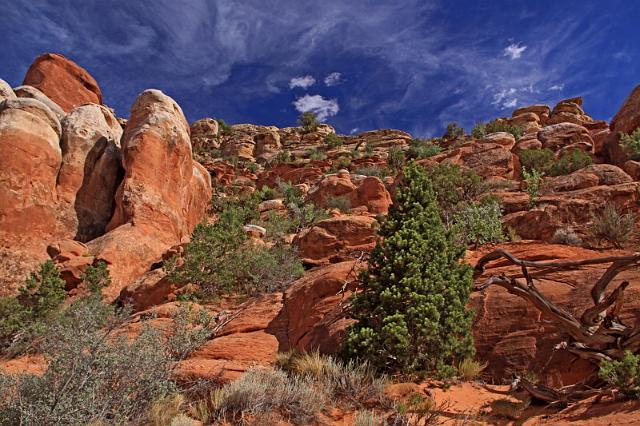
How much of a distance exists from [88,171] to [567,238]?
→ 22.8 m

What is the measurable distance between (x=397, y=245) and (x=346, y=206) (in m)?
17.4

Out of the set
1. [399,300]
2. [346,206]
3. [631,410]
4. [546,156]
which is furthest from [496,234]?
[546,156]

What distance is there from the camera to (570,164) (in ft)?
76.3

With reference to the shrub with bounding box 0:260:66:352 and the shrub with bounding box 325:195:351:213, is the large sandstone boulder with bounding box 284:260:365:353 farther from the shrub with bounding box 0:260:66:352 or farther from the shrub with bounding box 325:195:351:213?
the shrub with bounding box 325:195:351:213

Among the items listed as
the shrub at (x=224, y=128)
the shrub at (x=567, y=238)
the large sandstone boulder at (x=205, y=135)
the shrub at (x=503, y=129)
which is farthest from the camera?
the shrub at (x=224, y=128)

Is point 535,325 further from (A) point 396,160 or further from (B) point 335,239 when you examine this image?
(A) point 396,160

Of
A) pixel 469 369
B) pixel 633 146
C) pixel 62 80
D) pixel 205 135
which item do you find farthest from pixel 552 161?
pixel 205 135

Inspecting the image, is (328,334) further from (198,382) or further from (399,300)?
(198,382)

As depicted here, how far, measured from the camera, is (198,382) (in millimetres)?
7086

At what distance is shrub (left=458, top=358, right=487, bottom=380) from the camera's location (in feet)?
22.2

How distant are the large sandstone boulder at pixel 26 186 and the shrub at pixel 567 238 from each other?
20073mm

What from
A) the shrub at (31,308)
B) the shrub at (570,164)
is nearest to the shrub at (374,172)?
the shrub at (570,164)

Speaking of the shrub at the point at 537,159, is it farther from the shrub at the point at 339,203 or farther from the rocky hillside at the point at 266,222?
the shrub at the point at 339,203

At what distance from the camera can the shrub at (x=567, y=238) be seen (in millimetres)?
11960
